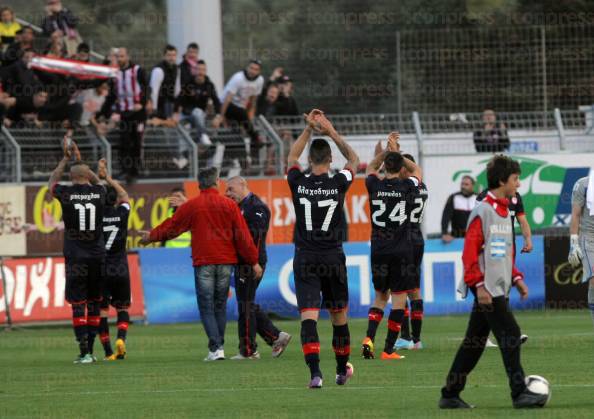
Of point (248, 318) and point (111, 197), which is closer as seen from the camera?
point (248, 318)

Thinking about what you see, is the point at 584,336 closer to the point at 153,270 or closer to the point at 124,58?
the point at 153,270

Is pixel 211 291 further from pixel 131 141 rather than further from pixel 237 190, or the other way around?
pixel 131 141

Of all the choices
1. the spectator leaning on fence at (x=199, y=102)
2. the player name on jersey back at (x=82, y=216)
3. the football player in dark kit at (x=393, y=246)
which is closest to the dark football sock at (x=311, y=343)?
the football player in dark kit at (x=393, y=246)

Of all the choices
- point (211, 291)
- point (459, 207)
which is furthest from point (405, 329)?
point (459, 207)

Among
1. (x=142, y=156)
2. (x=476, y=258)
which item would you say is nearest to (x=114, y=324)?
(x=142, y=156)

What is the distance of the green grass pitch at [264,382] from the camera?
37.2ft

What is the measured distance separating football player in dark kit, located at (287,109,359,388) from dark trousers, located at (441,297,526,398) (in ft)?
6.39

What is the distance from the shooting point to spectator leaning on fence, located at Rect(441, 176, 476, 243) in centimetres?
2422

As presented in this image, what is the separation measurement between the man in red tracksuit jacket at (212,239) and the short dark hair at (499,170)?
547 centimetres

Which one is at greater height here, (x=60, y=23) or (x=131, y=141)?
(x=60, y=23)

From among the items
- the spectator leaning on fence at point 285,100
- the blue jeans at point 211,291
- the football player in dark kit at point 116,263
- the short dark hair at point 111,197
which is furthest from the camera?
the spectator leaning on fence at point 285,100

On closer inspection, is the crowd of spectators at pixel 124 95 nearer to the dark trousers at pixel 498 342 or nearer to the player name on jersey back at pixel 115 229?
the player name on jersey back at pixel 115 229

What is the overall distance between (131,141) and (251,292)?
1010 centimetres

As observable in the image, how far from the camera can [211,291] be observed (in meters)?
16.5
